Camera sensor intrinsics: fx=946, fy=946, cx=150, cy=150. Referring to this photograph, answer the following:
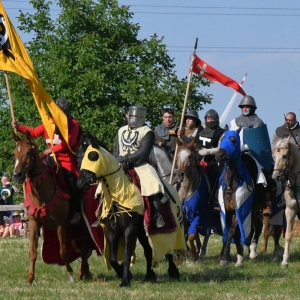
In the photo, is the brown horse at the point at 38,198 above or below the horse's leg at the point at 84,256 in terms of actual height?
above

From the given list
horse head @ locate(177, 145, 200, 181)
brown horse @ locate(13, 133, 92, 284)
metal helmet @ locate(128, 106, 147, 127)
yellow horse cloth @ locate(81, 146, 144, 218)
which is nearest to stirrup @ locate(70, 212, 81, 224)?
brown horse @ locate(13, 133, 92, 284)

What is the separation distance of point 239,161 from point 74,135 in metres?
2.95

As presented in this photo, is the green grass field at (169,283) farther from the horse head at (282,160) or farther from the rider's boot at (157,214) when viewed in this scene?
the horse head at (282,160)

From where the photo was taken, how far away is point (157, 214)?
11820mm

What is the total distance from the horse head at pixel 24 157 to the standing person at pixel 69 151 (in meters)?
0.73

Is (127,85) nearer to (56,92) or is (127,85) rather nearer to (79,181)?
(56,92)

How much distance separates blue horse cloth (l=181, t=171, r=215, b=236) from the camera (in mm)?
15086

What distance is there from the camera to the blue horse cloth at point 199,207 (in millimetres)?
15086

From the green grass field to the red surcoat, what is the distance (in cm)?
156

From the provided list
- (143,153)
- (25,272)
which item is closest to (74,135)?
(143,153)

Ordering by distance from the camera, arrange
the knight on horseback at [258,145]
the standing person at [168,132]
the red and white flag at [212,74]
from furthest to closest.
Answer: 1. the red and white flag at [212,74]
2. the standing person at [168,132]
3. the knight on horseback at [258,145]

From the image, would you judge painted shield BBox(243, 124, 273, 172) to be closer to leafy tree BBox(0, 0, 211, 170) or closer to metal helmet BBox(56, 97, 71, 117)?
metal helmet BBox(56, 97, 71, 117)

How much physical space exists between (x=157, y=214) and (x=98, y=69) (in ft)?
98.6

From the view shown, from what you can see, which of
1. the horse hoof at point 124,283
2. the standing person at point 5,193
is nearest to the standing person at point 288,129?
the horse hoof at point 124,283
